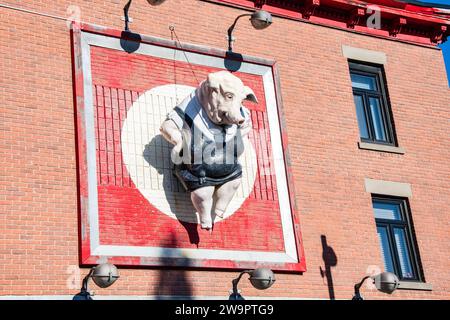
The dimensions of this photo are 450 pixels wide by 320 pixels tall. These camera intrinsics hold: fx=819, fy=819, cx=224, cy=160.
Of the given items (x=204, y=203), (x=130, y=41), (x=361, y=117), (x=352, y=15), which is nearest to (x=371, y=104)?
(x=361, y=117)

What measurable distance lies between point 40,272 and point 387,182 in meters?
7.60

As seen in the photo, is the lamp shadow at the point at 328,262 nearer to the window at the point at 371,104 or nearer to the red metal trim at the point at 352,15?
the window at the point at 371,104

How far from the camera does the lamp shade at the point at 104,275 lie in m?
12.0

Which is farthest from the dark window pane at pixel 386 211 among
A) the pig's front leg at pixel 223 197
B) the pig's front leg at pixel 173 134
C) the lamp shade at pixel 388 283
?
the pig's front leg at pixel 173 134

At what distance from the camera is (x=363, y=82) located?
18.2 metres

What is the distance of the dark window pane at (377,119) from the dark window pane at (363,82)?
316 millimetres

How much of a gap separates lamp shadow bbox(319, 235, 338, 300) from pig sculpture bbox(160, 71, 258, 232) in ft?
7.34

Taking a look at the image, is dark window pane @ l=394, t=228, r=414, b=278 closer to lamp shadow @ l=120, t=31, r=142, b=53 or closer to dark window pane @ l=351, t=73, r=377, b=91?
dark window pane @ l=351, t=73, r=377, b=91

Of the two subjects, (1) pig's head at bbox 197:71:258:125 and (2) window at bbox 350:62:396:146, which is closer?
(1) pig's head at bbox 197:71:258:125

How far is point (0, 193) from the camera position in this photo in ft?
41.4

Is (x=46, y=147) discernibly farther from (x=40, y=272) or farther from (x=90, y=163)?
(x=40, y=272)

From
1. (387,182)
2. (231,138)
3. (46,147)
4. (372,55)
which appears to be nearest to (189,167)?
(231,138)

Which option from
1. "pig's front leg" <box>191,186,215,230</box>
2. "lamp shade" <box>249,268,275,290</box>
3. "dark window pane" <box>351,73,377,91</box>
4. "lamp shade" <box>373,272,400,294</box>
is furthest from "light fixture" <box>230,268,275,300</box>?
"dark window pane" <box>351,73,377,91</box>

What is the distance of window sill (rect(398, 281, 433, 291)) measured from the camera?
A: 15.8 m
